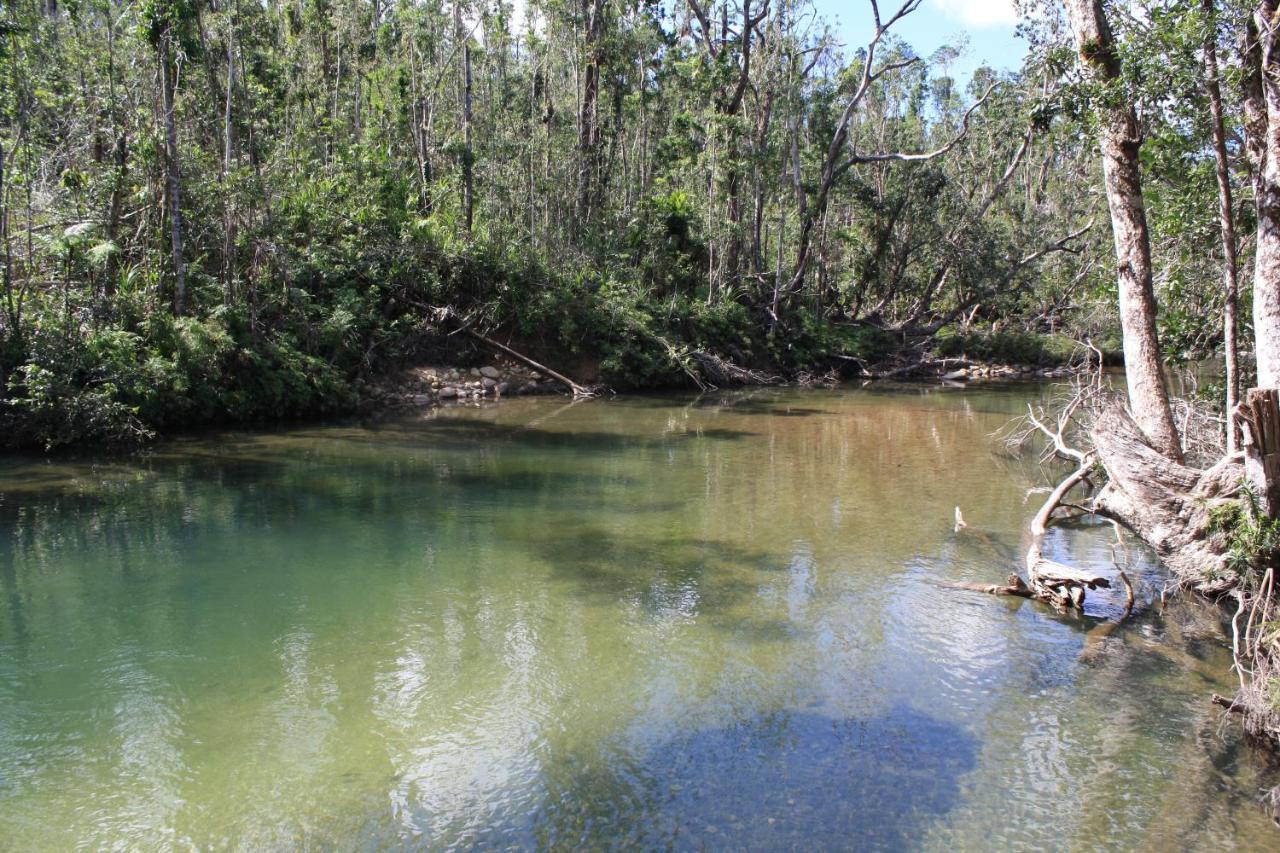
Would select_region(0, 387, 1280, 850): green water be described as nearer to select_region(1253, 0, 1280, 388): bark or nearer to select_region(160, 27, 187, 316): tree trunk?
select_region(1253, 0, 1280, 388): bark

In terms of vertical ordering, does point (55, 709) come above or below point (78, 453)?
below

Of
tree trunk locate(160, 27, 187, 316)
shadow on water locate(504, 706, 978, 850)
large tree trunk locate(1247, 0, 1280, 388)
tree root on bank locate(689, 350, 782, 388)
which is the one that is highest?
tree trunk locate(160, 27, 187, 316)

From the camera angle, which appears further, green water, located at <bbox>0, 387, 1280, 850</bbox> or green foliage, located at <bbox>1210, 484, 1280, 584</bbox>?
green foliage, located at <bbox>1210, 484, 1280, 584</bbox>

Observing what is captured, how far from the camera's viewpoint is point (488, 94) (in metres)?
31.0

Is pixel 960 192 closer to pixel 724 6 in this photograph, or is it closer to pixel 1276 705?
pixel 724 6

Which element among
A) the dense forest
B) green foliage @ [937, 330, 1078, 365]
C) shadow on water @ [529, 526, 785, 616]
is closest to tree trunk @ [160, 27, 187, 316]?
the dense forest

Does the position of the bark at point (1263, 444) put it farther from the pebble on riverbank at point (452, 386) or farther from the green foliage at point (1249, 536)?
the pebble on riverbank at point (452, 386)

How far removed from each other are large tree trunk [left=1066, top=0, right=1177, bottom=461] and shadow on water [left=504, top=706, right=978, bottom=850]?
378 centimetres

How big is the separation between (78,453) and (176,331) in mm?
2594

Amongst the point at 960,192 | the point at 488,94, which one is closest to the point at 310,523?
the point at 488,94

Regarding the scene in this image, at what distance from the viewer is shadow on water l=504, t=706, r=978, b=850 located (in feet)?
15.4

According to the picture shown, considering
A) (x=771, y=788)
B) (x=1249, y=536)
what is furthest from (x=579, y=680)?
(x=1249, y=536)

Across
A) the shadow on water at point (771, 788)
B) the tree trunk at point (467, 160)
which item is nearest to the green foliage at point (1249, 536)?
the shadow on water at point (771, 788)

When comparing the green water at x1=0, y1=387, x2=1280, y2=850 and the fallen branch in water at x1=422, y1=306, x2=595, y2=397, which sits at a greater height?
the fallen branch in water at x1=422, y1=306, x2=595, y2=397
